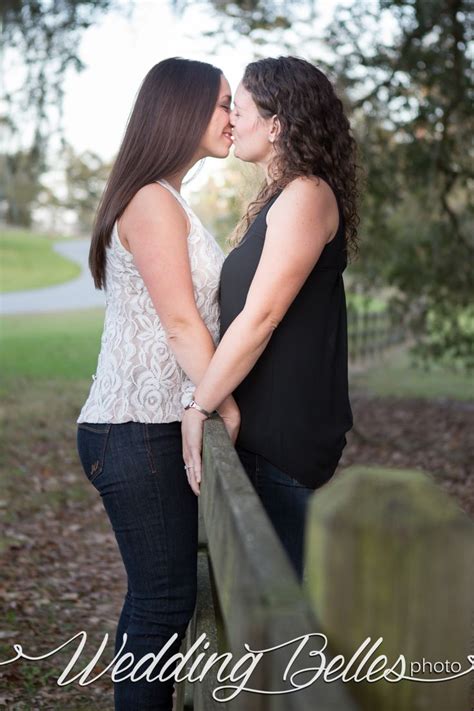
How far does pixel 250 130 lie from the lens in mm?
2592

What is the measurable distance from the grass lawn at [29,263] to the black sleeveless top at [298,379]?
42.0 metres

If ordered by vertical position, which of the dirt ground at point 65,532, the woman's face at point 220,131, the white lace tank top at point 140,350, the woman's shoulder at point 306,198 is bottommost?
the dirt ground at point 65,532

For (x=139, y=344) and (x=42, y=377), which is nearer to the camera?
(x=139, y=344)

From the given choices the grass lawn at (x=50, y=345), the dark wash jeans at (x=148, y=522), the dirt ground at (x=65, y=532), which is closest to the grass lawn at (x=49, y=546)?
the dirt ground at (x=65, y=532)

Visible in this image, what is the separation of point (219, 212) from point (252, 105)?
9.01m

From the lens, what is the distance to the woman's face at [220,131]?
2649 mm

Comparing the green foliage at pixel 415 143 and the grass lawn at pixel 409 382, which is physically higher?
the green foliage at pixel 415 143

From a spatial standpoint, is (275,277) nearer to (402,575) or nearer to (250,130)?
(250,130)

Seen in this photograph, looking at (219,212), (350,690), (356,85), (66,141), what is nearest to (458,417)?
(219,212)

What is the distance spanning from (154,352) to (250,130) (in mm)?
647

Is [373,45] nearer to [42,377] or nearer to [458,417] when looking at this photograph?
[458,417]

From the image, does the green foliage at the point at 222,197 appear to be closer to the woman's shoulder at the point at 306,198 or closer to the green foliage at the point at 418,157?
the green foliage at the point at 418,157

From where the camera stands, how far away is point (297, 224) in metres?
2.32

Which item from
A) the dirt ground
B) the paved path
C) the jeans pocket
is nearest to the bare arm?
the jeans pocket
